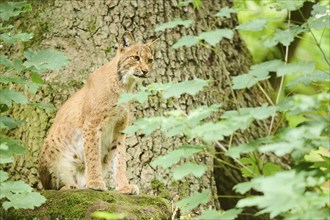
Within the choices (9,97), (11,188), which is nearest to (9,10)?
(9,97)

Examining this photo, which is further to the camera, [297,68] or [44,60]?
[44,60]

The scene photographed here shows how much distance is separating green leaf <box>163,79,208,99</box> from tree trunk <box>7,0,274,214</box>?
2225mm

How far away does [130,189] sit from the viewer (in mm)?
4828

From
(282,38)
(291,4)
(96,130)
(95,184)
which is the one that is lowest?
(95,184)

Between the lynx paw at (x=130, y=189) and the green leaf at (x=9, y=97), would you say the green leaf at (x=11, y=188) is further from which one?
the lynx paw at (x=130, y=189)

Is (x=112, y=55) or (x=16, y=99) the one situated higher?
(x=16, y=99)

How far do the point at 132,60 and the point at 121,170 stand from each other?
856mm

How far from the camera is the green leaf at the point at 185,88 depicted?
299 centimetres

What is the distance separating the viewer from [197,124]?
2939 millimetres

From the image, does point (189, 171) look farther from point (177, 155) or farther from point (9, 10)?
point (9, 10)

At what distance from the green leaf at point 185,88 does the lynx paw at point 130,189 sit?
1864 mm

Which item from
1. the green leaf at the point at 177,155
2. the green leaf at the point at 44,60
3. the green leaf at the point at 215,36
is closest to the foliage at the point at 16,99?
the green leaf at the point at 44,60

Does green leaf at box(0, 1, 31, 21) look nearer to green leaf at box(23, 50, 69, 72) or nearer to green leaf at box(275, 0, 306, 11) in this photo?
green leaf at box(23, 50, 69, 72)

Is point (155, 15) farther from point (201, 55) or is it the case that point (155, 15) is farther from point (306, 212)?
point (306, 212)
